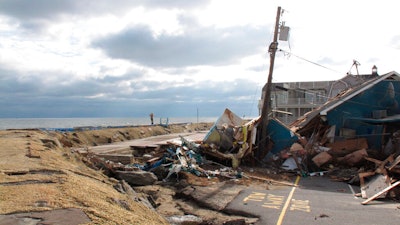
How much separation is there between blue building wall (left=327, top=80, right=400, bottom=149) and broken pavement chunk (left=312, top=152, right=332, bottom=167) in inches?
155

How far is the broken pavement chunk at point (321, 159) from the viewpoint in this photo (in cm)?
1873

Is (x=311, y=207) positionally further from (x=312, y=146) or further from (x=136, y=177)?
(x=312, y=146)

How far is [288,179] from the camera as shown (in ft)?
54.6

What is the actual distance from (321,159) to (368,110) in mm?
6680

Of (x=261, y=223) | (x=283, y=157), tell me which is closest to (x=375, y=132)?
(x=283, y=157)

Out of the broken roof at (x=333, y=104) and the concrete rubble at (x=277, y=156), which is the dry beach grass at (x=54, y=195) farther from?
the broken roof at (x=333, y=104)

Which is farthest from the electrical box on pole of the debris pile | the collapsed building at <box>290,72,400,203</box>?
the collapsed building at <box>290,72,400,203</box>

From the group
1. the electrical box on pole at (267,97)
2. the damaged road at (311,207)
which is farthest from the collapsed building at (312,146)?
the damaged road at (311,207)

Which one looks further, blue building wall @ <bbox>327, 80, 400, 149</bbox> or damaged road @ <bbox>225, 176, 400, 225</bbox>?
blue building wall @ <bbox>327, 80, 400, 149</bbox>

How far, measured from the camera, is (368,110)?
23.0 m

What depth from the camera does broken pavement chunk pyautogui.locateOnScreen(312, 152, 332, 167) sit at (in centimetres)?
1873

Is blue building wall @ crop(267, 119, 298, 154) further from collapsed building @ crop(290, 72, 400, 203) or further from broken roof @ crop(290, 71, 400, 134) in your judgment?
broken roof @ crop(290, 71, 400, 134)

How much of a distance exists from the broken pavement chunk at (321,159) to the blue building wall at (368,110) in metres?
3.94

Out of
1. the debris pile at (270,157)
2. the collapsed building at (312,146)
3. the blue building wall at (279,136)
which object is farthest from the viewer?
the blue building wall at (279,136)
